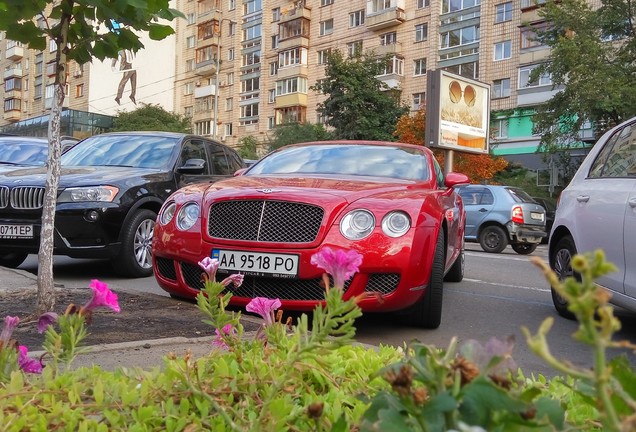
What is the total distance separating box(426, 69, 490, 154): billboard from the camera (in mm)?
18922

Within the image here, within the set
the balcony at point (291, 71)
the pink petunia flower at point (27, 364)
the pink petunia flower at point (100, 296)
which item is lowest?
the pink petunia flower at point (27, 364)

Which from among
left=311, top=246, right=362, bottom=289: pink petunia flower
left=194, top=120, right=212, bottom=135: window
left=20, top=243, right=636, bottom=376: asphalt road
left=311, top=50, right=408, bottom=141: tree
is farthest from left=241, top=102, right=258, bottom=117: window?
left=311, top=246, right=362, bottom=289: pink petunia flower

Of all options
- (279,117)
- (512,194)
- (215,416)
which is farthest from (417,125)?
(215,416)

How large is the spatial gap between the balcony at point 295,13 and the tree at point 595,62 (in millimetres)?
29043

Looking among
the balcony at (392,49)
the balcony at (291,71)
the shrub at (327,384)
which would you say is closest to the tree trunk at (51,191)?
the shrub at (327,384)

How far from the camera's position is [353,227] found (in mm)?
4094

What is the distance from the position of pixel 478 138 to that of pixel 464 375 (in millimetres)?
21026

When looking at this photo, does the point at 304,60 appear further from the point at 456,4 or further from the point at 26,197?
the point at 26,197

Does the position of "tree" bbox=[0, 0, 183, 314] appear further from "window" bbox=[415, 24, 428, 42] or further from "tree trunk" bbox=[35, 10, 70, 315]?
"window" bbox=[415, 24, 428, 42]

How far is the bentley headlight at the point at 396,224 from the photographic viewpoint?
4.06 metres

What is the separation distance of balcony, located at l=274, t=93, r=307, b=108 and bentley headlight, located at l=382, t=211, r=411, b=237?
49.1 meters

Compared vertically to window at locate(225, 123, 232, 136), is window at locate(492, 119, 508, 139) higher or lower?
lower

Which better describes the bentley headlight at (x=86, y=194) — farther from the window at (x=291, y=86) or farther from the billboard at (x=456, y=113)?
the window at (x=291, y=86)

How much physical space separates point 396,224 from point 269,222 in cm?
80
